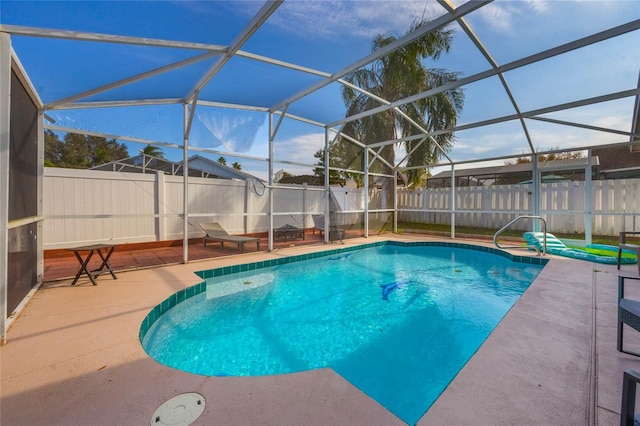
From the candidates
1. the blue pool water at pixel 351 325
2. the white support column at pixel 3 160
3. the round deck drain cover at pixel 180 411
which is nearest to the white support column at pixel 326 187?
the blue pool water at pixel 351 325

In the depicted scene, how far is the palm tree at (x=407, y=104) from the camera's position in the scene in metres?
9.12

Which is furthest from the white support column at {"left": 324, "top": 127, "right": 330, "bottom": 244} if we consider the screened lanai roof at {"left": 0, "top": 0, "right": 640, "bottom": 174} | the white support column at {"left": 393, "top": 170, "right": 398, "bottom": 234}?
the white support column at {"left": 393, "top": 170, "right": 398, "bottom": 234}

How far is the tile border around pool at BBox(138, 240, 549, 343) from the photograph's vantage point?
3419 millimetres

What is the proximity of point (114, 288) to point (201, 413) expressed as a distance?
3.41 m

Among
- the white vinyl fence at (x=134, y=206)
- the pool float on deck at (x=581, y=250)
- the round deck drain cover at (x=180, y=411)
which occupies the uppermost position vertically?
the white vinyl fence at (x=134, y=206)

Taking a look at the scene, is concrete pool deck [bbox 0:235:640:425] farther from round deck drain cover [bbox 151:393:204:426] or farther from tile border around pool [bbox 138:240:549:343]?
tile border around pool [bbox 138:240:549:343]

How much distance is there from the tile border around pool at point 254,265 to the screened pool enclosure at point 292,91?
3.48 ft

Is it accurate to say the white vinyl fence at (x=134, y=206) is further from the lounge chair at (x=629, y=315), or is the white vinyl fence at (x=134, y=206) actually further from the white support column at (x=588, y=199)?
the white support column at (x=588, y=199)

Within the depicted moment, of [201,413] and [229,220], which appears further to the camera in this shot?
[229,220]

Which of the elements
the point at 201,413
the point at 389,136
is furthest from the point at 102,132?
the point at 389,136

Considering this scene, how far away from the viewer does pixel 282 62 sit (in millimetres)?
4879

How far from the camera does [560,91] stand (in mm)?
5629

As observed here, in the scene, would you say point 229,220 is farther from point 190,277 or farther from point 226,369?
point 226,369

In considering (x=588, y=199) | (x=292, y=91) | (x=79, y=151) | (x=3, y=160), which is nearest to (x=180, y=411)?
(x=3, y=160)
